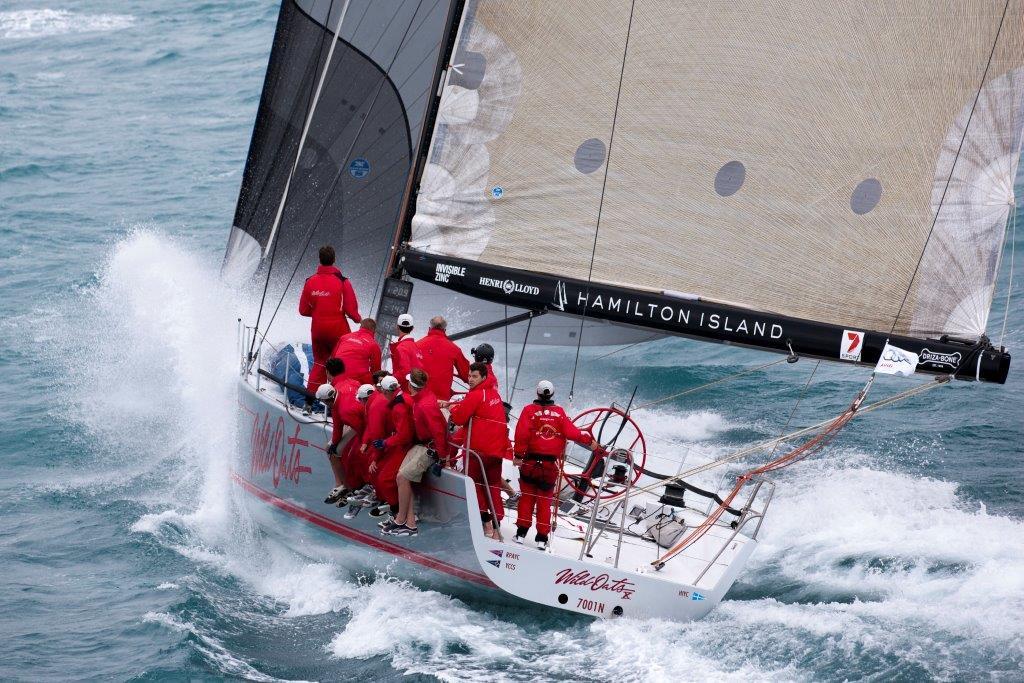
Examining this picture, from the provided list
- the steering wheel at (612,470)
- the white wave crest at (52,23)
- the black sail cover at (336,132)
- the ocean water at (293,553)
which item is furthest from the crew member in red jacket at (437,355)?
the white wave crest at (52,23)

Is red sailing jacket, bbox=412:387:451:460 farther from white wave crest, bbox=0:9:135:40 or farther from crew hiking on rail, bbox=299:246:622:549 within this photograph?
white wave crest, bbox=0:9:135:40

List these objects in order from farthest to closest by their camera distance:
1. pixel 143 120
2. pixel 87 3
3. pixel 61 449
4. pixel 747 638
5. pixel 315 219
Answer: pixel 87 3 < pixel 143 120 < pixel 61 449 < pixel 315 219 < pixel 747 638

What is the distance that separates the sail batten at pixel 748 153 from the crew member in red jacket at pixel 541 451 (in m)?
1.03

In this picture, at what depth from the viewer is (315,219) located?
11.0 meters

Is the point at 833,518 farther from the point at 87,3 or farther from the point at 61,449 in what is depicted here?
the point at 87,3

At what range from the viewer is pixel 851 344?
25.7 feet

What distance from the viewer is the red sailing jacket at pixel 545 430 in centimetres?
835

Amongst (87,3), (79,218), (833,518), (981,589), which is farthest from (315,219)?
(87,3)

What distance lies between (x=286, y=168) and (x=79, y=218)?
8742 millimetres

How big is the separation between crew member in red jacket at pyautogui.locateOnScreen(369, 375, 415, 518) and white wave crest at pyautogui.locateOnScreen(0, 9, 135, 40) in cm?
2149

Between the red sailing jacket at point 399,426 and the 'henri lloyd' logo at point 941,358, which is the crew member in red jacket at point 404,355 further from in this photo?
the 'henri lloyd' logo at point 941,358

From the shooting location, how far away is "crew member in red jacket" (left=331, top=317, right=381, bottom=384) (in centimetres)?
930

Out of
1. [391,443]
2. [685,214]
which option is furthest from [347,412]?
[685,214]

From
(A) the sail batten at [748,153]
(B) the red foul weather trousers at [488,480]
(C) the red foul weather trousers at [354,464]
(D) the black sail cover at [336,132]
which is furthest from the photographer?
(D) the black sail cover at [336,132]
